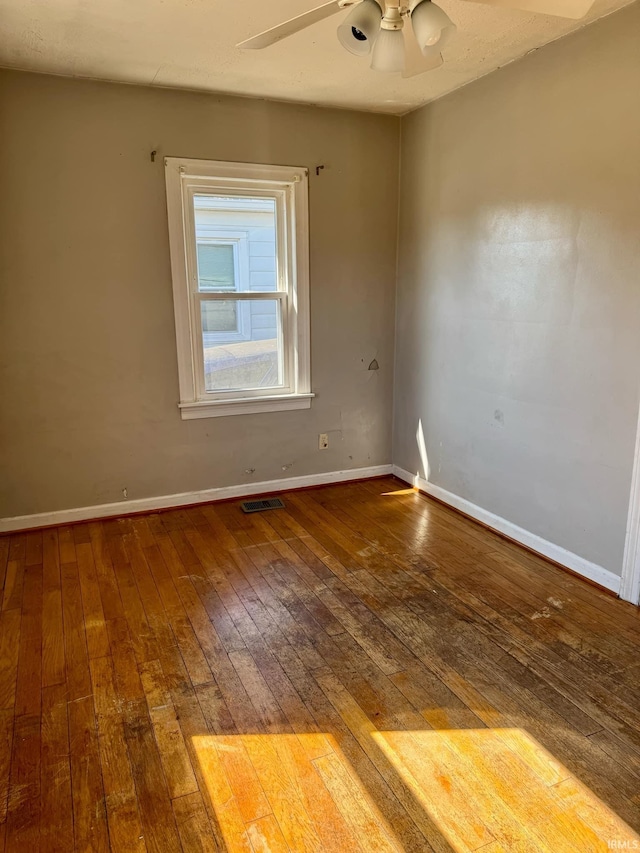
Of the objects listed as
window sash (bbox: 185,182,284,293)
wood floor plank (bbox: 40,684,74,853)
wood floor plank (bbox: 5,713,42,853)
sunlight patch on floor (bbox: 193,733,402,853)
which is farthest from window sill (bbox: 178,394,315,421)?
sunlight patch on floor (bbox: 193,733,402,853)

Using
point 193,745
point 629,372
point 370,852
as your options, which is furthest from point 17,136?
point 370,852

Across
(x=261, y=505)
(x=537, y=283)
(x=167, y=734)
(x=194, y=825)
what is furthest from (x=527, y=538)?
(x=194, y=825)

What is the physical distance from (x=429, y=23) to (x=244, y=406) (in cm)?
256

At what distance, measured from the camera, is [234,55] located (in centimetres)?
282

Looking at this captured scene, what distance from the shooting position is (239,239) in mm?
3662

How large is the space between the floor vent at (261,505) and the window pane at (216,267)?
143 cm

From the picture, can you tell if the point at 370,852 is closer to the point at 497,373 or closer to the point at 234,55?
the point at 497,373

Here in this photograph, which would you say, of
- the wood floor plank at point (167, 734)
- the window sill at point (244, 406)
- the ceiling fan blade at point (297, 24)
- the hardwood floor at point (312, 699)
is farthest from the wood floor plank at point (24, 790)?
the ceiling fan blade at point (297, 24)

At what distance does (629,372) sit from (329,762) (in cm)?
199

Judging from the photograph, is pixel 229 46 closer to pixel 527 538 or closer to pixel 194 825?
pixel 527 538

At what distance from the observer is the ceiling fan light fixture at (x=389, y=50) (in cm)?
174

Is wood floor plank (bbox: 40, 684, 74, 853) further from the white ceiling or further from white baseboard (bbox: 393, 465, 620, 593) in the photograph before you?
the white ceiling

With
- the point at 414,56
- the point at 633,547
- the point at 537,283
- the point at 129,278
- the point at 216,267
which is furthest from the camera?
the point at 216,267

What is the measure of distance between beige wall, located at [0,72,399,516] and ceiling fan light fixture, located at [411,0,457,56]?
2055 mm
